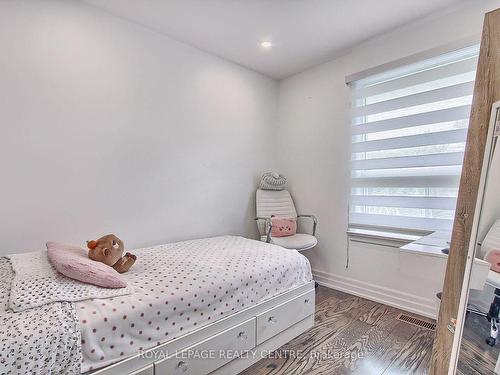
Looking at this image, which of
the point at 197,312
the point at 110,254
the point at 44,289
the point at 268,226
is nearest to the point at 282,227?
the point at 268,226

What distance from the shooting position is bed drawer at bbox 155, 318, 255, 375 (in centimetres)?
131

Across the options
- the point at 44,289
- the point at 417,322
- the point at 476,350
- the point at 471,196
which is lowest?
the point at 417,322

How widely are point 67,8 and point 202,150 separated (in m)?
1.55

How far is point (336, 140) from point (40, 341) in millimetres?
2878

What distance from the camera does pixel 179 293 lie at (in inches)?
55.4

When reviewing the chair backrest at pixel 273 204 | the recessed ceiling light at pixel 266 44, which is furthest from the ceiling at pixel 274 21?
the chair backrest at pixel 273 204

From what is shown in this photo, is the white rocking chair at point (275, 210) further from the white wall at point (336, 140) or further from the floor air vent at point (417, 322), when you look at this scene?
the floor air vent at point (417, 322)

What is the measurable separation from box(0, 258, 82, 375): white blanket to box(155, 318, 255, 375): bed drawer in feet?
1.34

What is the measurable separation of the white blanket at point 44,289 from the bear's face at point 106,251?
208mm

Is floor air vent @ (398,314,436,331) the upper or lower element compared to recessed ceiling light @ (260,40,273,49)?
lower

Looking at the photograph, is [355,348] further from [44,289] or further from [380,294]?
[44,289]

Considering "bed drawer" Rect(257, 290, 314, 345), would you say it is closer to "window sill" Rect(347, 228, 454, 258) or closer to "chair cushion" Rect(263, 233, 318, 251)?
"chair cushion" Rect(263, 233, 318, 251)

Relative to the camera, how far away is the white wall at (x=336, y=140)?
2.28m

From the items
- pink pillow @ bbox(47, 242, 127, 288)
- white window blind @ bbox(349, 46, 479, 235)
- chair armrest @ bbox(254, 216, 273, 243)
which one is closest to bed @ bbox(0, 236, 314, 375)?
pink pillow @ bbox(47, 242, 127, 288)
